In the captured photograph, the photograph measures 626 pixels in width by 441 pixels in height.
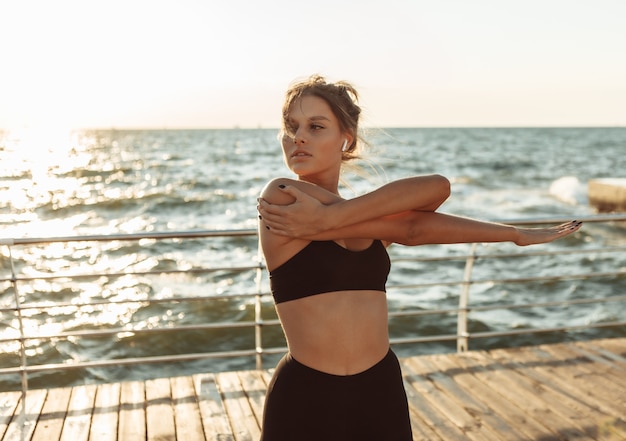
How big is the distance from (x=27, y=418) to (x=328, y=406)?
2.86 m

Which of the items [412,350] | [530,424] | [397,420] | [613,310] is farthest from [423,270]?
[397,420]

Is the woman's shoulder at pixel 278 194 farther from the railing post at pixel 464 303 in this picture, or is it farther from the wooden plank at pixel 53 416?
the railing post at pixel 464 303

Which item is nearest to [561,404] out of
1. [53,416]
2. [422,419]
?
[422,419]

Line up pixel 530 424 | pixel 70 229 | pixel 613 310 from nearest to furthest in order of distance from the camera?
pixel 530 424
pixel 613 310
pixel 70 229

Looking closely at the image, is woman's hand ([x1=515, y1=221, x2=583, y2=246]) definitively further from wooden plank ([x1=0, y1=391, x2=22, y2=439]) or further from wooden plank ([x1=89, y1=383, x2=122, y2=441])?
wooden plank ([x1=0, y1=391, x2=22, y2=439])

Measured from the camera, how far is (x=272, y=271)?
2145 mm

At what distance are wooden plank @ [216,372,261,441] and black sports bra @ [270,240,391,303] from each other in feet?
6.84

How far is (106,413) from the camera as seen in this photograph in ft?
13.9

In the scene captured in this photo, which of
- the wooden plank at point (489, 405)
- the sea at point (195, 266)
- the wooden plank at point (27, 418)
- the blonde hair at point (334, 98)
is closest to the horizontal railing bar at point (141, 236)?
the sea at point (195, 266)

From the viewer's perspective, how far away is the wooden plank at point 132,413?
3.94 m

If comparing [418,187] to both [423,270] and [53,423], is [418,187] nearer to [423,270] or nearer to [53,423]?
[53,423]

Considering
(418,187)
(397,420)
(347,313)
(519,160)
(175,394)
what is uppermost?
(418,187)

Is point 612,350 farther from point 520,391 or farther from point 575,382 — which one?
point 520,391

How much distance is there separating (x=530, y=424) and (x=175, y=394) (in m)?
2.35
